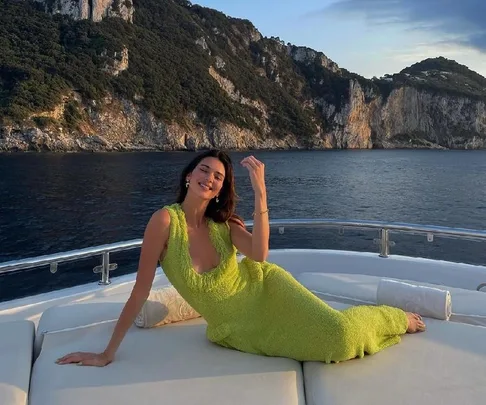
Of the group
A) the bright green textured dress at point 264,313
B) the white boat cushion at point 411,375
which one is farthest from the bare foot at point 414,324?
the bright green textured dress at point 264,313

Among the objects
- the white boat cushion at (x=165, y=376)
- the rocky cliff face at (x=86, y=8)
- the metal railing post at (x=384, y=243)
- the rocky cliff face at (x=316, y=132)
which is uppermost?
the rocky cliff face at (x=86, y=8)

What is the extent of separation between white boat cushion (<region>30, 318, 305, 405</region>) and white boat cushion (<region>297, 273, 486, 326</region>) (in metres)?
1.05

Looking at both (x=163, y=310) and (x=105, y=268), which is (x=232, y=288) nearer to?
(x=163, y=310)

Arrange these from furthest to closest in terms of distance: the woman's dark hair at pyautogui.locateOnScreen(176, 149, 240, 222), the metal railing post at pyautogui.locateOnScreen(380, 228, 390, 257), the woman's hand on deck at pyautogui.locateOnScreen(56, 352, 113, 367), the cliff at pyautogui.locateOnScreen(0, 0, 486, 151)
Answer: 1. the cliff at pyautogui.locateOnScreen(0, 0, 486, 151)
2. the metal railing post at pyautogui.locateOnScreen(380, 228, 390, 257)
3. the woman's dark hair at pyautogui.locateOnScreen(176, 149, 240, 222)
4. the woman's hand on deck at pyautogui.locateOnScreen(56, 352, 113, 367)

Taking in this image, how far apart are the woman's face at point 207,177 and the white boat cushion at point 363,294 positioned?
4.22ft

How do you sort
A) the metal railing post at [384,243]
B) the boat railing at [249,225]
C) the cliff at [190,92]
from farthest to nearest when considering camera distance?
1. the cliff at [190,92]
2. the metal railing post at [384,243]
3. the boat railing at [249,225]

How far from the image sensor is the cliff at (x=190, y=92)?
78875mm

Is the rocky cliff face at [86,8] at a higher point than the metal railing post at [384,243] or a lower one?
higher

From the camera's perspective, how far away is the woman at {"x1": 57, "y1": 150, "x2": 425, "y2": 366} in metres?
2.31

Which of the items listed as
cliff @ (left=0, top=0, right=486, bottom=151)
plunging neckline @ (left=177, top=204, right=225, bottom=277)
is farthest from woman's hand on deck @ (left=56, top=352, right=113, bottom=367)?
cliff @ (left=0, top=0, right=486, bottom=151)

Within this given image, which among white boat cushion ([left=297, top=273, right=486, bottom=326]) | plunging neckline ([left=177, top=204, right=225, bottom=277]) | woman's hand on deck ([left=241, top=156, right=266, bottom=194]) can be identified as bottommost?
white boat cushion ([left=297, top=273, right=486, bottom=326])

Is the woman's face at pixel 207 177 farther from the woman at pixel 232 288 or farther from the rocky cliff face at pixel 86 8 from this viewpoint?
the rocky cliff face at pixel 86 8

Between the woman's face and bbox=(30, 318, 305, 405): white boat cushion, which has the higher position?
the woman's face

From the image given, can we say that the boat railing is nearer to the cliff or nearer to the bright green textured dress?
the bright green textured dress
